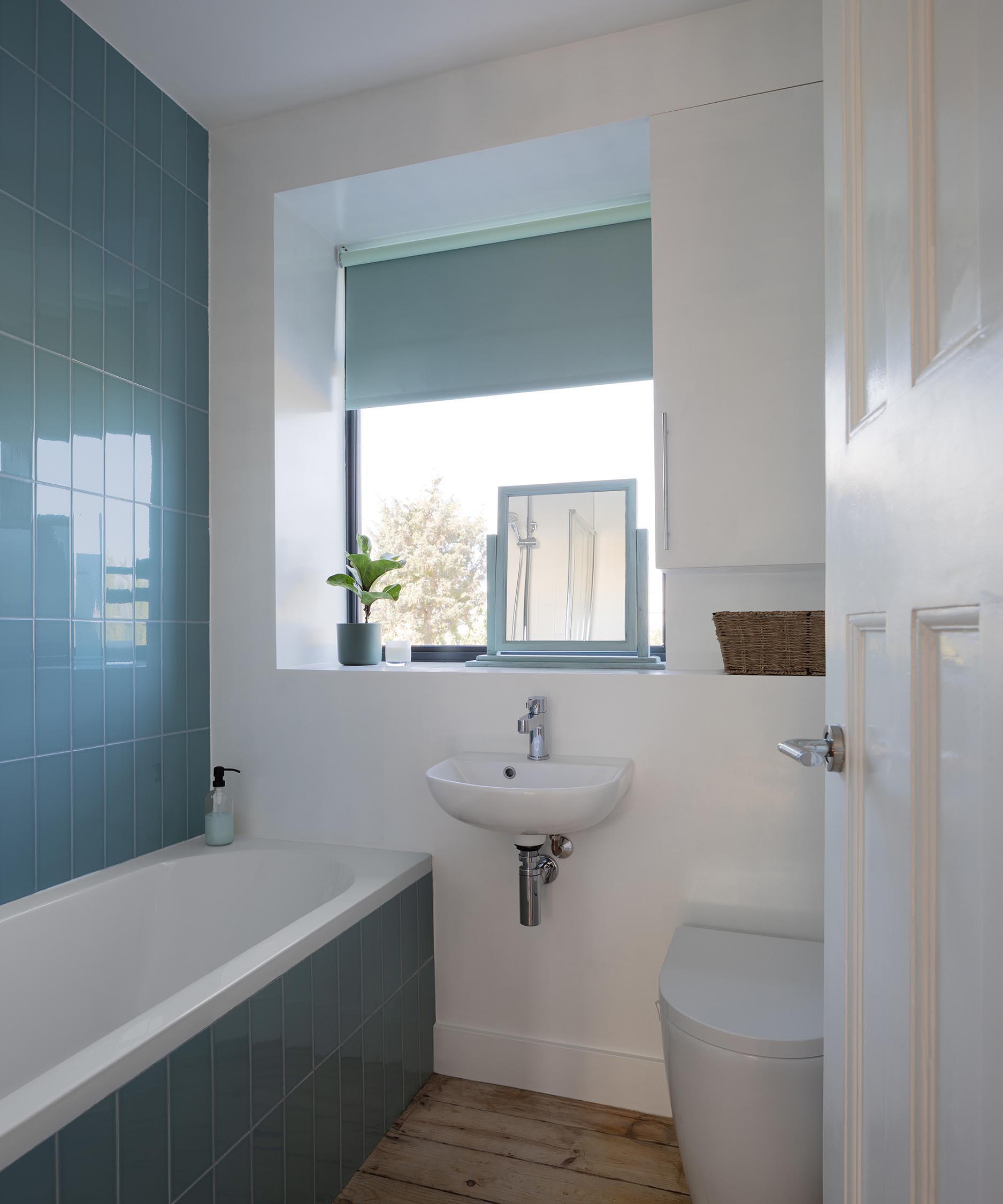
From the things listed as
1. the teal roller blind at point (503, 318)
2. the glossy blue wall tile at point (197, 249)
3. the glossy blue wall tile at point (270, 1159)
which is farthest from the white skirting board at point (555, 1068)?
the glossy blue wall tile at point (197, 249)

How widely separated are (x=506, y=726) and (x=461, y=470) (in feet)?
3.12

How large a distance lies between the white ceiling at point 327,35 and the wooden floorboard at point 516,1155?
2.66m

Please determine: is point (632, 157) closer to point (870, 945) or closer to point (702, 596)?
point (702, 596)

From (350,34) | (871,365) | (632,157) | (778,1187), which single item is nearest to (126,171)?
(350,34)

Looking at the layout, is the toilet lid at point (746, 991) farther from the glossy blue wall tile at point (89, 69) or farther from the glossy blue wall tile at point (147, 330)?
the glossy blue wall tile at point (89, 69)

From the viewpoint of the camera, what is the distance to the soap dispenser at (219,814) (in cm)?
223

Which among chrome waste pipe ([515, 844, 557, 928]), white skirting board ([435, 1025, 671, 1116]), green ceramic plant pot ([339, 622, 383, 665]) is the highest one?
green ceramic plant pot ([339, 622, 383, 665])

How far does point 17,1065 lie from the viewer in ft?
5.13

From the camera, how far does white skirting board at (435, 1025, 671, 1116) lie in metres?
1.94

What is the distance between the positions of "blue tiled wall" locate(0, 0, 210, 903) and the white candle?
547 mm

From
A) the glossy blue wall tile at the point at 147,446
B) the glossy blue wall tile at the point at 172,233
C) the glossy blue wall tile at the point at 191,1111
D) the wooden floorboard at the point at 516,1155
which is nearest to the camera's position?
the glossy blue wall tile at the point at 191,1111

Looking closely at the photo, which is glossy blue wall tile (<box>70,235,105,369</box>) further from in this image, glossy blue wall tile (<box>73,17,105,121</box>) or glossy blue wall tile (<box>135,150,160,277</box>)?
glossy blue wall tile (<box>73,17,105,121</box>)

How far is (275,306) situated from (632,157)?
1093 millimetres

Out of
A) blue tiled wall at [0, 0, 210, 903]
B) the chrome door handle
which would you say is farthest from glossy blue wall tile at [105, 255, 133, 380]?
the chrome door handle
